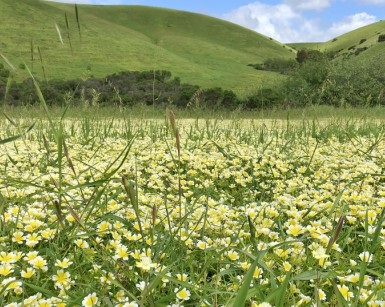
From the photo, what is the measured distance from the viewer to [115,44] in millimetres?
52812

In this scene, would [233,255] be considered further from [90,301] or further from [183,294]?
[90,301]

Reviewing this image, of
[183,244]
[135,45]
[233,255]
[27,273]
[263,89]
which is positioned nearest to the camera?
[27,273]

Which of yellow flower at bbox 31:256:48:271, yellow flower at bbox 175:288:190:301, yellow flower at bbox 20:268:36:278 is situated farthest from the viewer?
yellow flower at bbox 31:256:48:271

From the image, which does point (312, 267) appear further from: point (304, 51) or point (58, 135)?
point (304, 51)

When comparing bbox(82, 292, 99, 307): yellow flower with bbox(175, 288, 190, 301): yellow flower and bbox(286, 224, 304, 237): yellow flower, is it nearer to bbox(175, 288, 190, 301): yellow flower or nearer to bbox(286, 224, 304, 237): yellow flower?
bbox(175, 288, 190, 301): yellow flower

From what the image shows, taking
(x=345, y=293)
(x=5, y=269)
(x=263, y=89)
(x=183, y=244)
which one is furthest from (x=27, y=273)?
(x=263, y=89)

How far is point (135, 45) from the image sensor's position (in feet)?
182

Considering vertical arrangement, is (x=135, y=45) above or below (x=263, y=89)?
above

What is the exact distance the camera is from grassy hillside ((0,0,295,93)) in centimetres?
4134

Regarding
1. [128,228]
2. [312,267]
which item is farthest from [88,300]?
[312,267]

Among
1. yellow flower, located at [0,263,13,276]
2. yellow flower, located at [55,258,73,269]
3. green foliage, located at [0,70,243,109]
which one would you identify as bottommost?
yellow flower, located at [55,258,73,269]

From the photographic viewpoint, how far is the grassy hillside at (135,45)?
4134 cm

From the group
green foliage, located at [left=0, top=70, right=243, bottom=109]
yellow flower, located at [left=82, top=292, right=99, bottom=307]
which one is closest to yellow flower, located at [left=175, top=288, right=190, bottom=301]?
yellow flower, located at [left=82, top=292, right=99, bottom=307]

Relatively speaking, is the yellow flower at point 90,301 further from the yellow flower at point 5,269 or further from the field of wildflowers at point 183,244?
the yellow flower at point 5,269
